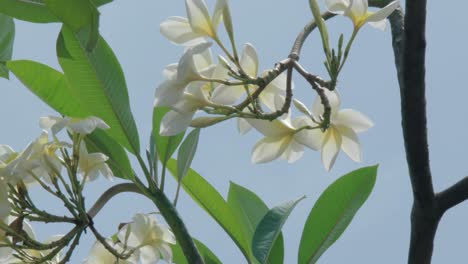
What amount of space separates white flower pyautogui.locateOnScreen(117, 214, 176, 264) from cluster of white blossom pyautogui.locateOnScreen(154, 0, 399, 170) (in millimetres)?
218

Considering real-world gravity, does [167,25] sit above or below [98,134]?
above

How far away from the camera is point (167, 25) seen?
3.04ft

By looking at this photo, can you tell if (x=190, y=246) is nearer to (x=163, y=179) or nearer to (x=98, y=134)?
(x=163, y=179)

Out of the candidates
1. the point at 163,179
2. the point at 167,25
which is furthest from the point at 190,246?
the point at 167,25

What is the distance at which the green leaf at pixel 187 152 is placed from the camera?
125 centimetres

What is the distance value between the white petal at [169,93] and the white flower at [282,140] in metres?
0.11

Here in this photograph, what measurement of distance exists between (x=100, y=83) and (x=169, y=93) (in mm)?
347

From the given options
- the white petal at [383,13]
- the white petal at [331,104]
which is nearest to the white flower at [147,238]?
the white petal at [331,104]

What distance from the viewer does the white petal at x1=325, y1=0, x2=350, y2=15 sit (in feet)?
3.03

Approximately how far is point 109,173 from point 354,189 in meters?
0.41

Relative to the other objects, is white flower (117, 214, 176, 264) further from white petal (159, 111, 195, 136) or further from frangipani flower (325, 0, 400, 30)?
frangipani flower (325, 0, 400, 30)

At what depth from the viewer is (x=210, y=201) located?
1.42 m

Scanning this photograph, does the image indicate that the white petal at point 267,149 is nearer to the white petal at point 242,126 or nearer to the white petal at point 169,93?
the white petal at point 242,126

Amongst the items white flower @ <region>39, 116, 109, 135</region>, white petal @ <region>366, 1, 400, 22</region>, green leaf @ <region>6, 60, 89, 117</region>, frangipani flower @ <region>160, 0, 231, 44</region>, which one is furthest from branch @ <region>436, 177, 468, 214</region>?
green leaf @ <region>6, 60, 89, 117</region>
